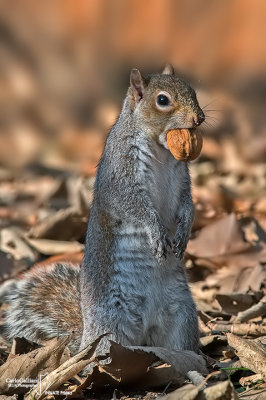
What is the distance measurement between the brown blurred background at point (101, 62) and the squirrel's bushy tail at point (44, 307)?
524 centimetres

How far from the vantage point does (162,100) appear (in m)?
4.54

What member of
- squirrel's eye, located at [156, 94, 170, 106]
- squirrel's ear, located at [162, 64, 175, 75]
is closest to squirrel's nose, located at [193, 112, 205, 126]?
squirrel's eye, located at [156, 94, 170, 106]

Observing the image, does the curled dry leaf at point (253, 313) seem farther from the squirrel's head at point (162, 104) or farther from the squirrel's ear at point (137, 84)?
the squirrel's ear at point (137, 84)

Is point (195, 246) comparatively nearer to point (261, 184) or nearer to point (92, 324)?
point (92, 324)

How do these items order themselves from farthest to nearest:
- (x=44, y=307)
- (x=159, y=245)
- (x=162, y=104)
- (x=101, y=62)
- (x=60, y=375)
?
(x=101, y=62) → (x=44, y=307) → (x=162, y=104) → (x=159, y=245) → (x=60, y=375)

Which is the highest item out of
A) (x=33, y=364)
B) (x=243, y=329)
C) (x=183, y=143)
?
(x=183, y=143)

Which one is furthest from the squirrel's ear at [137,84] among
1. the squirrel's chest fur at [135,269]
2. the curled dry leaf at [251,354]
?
the curled dry leaf at [251,354]

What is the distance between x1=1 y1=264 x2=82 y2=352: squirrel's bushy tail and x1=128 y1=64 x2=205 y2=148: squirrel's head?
47.1 inches

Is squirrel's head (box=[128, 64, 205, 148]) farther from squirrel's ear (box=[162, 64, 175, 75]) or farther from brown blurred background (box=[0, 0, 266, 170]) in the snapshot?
brown blurred background (box=[0, 0, 266, 170])

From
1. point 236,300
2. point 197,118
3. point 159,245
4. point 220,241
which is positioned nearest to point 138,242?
point 159,245

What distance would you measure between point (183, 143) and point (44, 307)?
1418 mm

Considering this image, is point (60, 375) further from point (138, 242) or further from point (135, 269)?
point (138, 242)

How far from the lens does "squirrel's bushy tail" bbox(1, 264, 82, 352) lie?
4762mm

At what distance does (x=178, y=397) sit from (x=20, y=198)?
19.3ft
